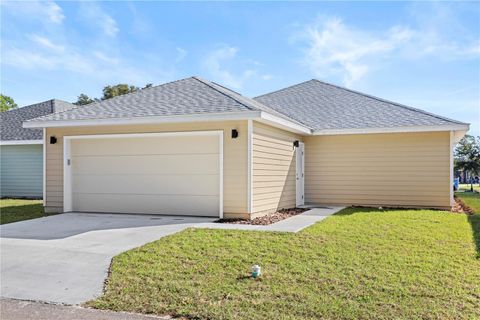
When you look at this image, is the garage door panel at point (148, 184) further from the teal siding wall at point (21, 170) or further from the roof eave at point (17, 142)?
the teal siding wall at point (21, 170)

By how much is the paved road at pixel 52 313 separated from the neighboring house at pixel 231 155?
5355 millimetres

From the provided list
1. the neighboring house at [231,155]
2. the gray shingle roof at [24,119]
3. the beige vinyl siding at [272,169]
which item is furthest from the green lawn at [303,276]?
the gray shingle roof at [24,119]

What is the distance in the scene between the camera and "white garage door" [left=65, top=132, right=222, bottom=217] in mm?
9773

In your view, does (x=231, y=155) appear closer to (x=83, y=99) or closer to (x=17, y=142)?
(x=17, y=142)

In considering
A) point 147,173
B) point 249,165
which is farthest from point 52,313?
point 147,173

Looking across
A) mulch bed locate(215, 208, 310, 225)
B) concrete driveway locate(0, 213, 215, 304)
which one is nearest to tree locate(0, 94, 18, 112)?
concrete driveway locate(0, 213, 215, 304)

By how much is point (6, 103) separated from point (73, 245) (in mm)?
43214

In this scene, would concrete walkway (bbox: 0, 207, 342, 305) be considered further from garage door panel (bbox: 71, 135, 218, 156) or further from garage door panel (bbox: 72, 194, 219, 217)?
garage door panel (bbox: 71, 135, 218, 156)

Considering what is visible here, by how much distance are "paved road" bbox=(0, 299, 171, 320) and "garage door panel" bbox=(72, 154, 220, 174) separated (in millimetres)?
5717

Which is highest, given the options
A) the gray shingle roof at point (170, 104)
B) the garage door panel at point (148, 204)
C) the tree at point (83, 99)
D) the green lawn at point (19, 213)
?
the tree at point (83, 99)

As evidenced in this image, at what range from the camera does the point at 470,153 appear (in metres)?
29.4

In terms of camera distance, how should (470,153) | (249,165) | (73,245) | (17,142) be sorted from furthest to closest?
(470,153) → (17,142) → (249,165) → (73,245)

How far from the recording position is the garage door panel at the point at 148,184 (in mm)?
9805

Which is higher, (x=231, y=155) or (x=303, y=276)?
(x=231, y=155)
